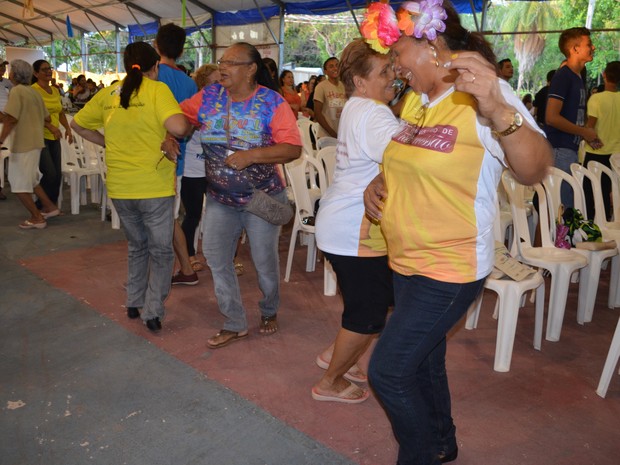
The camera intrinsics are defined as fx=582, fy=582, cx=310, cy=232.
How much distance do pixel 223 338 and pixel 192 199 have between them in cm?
140

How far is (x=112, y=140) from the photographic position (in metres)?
3.22

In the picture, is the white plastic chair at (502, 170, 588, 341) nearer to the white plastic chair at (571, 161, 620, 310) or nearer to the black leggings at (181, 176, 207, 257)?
the white plastic chair at (571, 161, 620, 310)

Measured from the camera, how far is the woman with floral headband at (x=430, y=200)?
1.59 metres

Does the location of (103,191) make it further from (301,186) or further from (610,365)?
(610,365)

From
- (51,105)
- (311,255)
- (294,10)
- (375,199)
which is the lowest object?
(311,255)

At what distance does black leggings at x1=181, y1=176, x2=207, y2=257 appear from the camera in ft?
14.1

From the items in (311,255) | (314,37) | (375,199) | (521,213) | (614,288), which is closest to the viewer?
(375,199)

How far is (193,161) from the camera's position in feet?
13.9

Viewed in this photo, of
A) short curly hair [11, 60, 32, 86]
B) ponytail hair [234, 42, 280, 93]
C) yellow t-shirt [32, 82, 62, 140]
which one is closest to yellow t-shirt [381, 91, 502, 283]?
ponytail hair [234, 42, 280, 93]

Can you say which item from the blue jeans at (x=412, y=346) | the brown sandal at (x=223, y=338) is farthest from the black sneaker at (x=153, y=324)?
the blue jeans at (x=412, y=346)

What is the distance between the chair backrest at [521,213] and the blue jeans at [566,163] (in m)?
0.86

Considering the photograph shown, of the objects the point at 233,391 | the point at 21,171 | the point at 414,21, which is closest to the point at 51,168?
the point at 21,171

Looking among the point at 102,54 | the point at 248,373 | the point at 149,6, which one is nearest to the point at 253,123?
the point at 248,373

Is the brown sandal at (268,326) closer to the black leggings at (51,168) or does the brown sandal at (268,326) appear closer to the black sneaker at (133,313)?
the black sneaker at (133,313)
